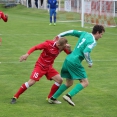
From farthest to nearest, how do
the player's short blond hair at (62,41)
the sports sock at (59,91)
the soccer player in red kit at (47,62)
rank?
the sports sock at (59,91) < the soccer player in red kit at (47,62) < the player's short blond hair at (62,41)

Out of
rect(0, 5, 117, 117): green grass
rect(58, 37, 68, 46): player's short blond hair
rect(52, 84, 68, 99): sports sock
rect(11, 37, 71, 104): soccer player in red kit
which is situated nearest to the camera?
rect(0, 5, 117, 117): green grass

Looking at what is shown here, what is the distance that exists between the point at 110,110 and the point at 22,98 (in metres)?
2.04

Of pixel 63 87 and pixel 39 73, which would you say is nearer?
pixel 39 73

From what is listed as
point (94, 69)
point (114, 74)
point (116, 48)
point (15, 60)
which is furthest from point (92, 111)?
point (116, 48)

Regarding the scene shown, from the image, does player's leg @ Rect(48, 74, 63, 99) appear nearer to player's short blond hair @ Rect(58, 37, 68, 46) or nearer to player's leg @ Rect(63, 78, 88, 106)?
player's leg @ Rect(63, 78, 88, 106)

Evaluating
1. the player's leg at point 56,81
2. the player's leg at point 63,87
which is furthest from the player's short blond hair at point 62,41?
the player's leg at point 56,81

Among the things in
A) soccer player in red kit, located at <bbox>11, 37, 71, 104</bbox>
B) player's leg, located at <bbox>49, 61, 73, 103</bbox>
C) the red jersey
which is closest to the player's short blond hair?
soccer player in red kit, located at <bbox>11, 37, 71, 104</bbox>

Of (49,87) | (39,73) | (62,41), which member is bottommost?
(49,87)

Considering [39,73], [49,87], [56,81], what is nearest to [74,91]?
[56,81]

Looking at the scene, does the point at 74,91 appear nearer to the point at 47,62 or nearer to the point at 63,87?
the point at 63,87

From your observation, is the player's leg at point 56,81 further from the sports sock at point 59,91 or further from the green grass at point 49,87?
the green grass at point 49,87

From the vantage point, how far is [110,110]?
31.5ft

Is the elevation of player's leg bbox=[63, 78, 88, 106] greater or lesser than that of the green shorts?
lesser

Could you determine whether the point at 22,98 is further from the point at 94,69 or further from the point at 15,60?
the point at 15,60
